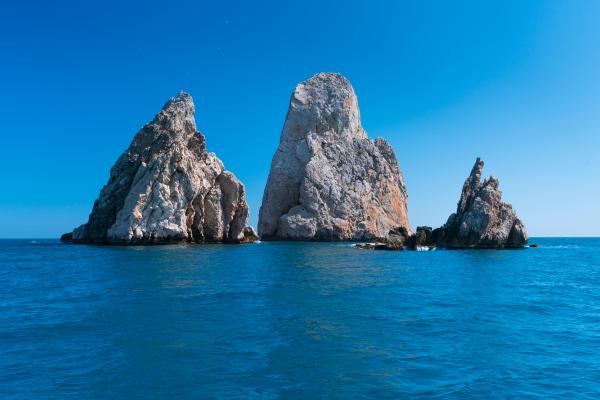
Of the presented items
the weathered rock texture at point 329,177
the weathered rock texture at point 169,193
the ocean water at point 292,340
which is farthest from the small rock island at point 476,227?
the ocean water at point 292,340

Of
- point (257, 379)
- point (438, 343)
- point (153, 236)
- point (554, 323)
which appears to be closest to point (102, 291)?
point (257, 379)

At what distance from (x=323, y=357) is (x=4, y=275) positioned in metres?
27.5

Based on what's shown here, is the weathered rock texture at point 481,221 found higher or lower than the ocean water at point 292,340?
higher

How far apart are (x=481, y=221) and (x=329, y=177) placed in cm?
4009

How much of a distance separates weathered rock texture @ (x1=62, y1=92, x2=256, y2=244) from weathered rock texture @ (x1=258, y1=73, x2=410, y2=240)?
897 inches

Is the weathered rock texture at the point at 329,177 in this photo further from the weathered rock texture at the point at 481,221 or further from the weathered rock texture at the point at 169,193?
the weathered rock texture at the point at 481,221

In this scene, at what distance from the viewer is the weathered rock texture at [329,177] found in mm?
94188

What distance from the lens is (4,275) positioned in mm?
29828

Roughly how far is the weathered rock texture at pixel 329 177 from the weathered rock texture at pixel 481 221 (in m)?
28.9

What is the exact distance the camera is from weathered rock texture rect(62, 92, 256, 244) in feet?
190

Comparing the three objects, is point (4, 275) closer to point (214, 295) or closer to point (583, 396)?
point (214, 295)

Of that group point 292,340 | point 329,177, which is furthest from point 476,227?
point 292,340

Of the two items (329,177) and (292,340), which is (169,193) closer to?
(329,177)

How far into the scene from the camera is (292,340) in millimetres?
13250
